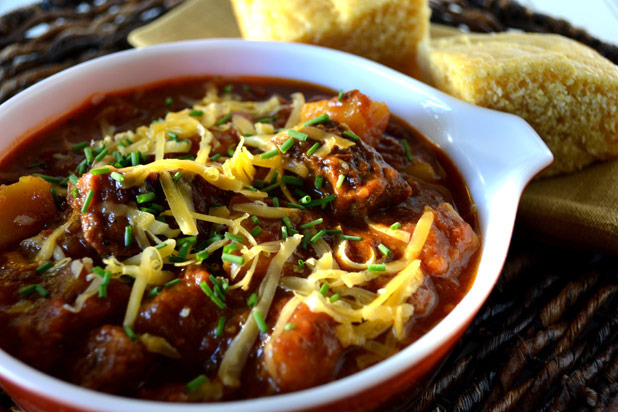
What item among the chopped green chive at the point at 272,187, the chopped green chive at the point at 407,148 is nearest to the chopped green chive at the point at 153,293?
the chopped green chive at the point at 272,187

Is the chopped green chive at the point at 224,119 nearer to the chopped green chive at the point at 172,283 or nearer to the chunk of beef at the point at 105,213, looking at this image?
the chunk of beef at the point at 105,213

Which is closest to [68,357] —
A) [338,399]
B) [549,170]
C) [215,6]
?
[338,399]

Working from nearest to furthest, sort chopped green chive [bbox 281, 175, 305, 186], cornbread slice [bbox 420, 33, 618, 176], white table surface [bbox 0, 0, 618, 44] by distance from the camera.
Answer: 1. chopped green chive [bbox 281, 175, 305, 186]
2. cornbread slice [bbox 420, 33, 618, 176]
3. white table surface [bbox 0, 0, 618, 44]

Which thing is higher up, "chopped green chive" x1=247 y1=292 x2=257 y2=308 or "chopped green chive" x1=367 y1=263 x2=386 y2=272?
"chopped green chive" x1=247 y1=292 x2=257 y2=308

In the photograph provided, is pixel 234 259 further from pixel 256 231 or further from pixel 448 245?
pixel 448 245

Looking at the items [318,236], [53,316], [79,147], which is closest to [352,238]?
[318,236]

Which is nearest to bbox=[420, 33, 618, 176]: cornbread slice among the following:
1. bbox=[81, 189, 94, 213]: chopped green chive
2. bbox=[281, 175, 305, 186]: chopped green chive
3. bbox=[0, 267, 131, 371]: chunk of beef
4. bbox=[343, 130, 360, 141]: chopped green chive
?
bbox=[343, 130, 360, 141]: chopped green chive

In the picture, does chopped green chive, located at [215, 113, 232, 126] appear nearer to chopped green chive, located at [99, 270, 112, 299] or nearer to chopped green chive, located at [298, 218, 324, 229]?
chopped green chive, located at [298, 218, 324, 229]
